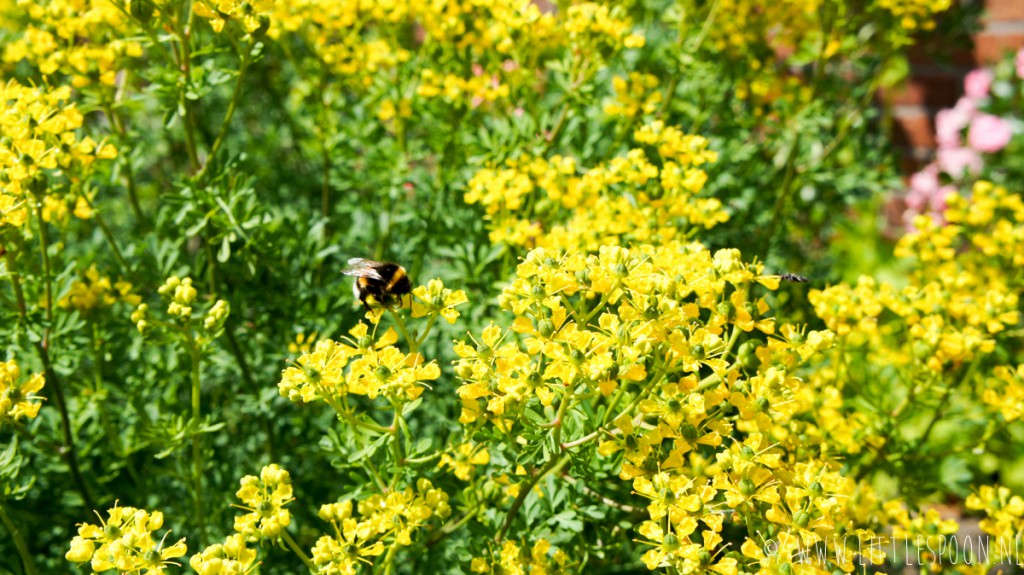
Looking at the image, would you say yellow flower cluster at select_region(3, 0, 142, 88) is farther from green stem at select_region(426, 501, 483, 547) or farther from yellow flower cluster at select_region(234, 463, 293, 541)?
green stem at select_region(426, 501, 483, 547)

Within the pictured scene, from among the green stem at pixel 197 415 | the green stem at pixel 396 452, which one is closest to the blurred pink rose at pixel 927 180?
the green stem at pixel 396 452

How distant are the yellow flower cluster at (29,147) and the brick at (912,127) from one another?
475cm

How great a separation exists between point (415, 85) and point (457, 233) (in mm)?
764

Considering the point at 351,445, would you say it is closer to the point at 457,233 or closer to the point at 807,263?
the point at 457,233

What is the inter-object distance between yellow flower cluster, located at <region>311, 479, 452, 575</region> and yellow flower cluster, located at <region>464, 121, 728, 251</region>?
2.45ft

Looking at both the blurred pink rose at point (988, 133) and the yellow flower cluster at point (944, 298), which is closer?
the yellow flower cluster at point (944, 298)

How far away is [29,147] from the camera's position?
190cm

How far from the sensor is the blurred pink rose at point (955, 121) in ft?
16.1

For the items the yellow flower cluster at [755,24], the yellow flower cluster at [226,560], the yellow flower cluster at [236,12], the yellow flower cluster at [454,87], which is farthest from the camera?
the yellow flower cluster at [755,24]

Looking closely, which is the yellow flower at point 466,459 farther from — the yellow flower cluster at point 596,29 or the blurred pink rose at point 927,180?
the blurred pink rose at point 927,180

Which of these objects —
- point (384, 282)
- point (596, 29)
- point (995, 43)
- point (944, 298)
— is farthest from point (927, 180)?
point (384, 282)

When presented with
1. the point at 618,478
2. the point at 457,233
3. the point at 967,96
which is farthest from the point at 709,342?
the point at 967,96

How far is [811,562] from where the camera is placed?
1627mm

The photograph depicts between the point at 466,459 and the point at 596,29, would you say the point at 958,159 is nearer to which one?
the point at 596,29
